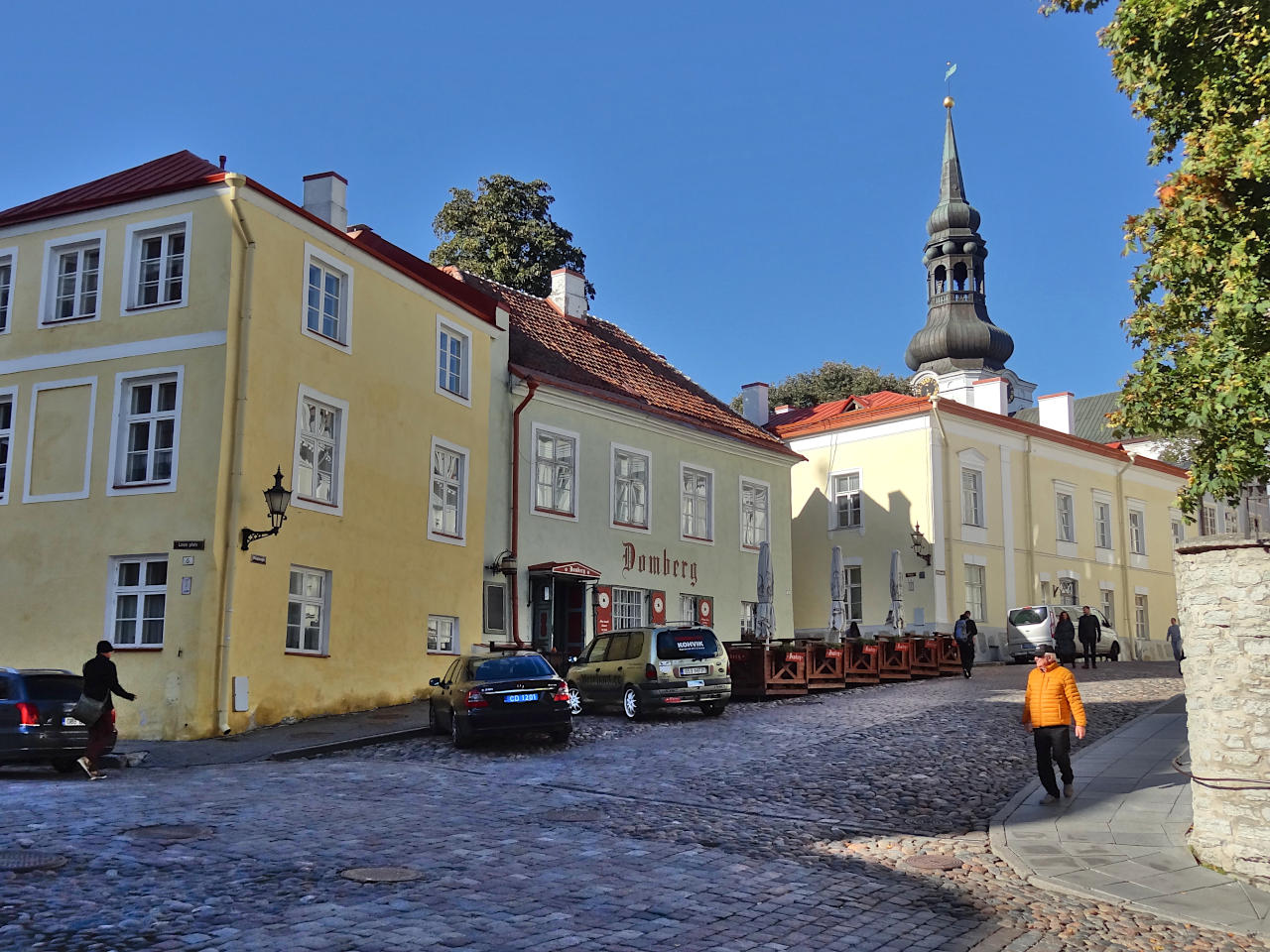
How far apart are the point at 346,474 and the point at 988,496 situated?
24.3m

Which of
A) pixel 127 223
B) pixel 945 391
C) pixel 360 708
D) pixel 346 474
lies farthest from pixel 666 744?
pixel 945 391

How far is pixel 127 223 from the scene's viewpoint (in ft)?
68.7

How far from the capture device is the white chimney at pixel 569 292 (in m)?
33.5

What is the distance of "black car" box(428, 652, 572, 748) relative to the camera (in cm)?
1717

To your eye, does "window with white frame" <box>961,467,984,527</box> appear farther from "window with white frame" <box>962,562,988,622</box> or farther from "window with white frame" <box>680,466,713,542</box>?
"window with white frame" <box>680,466,713,542</box>

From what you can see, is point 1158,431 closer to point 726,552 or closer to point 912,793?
point 912,793

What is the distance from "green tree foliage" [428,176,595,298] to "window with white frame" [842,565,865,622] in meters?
14.2

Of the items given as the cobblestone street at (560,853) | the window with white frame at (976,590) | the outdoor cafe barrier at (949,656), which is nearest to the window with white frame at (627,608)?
the outdoor cafe barrier at (949,656)

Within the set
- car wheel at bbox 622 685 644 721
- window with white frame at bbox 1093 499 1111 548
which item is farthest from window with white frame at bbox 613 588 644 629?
window with white frame at bbox 1093 499 1111 548

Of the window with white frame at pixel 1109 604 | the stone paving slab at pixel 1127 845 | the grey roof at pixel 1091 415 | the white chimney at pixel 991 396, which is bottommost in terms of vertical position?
the stone paving slab at pixel 1127 845

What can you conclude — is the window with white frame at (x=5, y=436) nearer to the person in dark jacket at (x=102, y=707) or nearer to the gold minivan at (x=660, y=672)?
the person in dark jacket at (x=102, y=707)

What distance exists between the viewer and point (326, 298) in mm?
22297

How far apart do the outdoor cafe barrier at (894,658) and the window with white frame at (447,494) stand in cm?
1013

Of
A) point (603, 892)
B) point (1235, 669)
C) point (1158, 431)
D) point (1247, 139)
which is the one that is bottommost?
point (603, 892)
